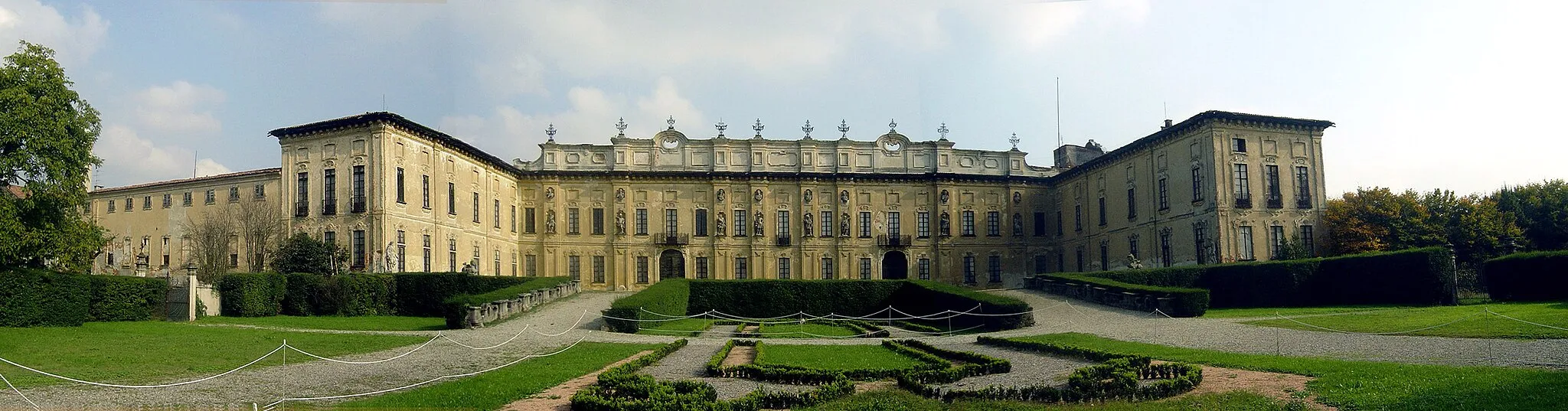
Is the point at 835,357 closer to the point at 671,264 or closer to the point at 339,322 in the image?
the point at 339,322

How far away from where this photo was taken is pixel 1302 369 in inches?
535

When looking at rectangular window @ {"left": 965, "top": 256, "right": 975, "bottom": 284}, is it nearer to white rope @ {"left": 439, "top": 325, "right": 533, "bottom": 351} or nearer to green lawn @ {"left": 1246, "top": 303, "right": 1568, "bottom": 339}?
green lawn @ {"left": 1246, "top": 303, "right": 1568, "bottom": 339}

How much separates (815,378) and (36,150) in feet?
76.6

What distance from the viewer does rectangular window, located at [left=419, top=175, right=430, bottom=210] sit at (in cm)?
4019

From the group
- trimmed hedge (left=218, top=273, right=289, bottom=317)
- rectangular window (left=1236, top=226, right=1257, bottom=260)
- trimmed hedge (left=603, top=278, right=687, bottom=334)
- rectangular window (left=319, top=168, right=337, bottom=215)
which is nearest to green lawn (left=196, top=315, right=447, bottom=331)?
trimmed hedge (left=218, top=273, right=289, bottom=317)

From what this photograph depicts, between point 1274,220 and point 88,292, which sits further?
point 1274,220

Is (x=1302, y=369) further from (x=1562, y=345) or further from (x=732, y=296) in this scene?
(x=732, y=296)

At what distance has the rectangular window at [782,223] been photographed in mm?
54625

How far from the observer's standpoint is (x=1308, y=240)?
4031 centimetres

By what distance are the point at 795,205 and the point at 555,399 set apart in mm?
42672

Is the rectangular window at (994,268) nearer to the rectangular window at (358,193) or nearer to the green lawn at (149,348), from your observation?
the rectangular window at (358,193)

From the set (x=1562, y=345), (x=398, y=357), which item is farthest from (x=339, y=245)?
(x=1562, y=345)

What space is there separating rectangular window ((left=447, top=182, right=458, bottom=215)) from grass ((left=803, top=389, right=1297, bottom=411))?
34.5m

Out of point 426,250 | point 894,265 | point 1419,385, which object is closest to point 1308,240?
point 894,265
